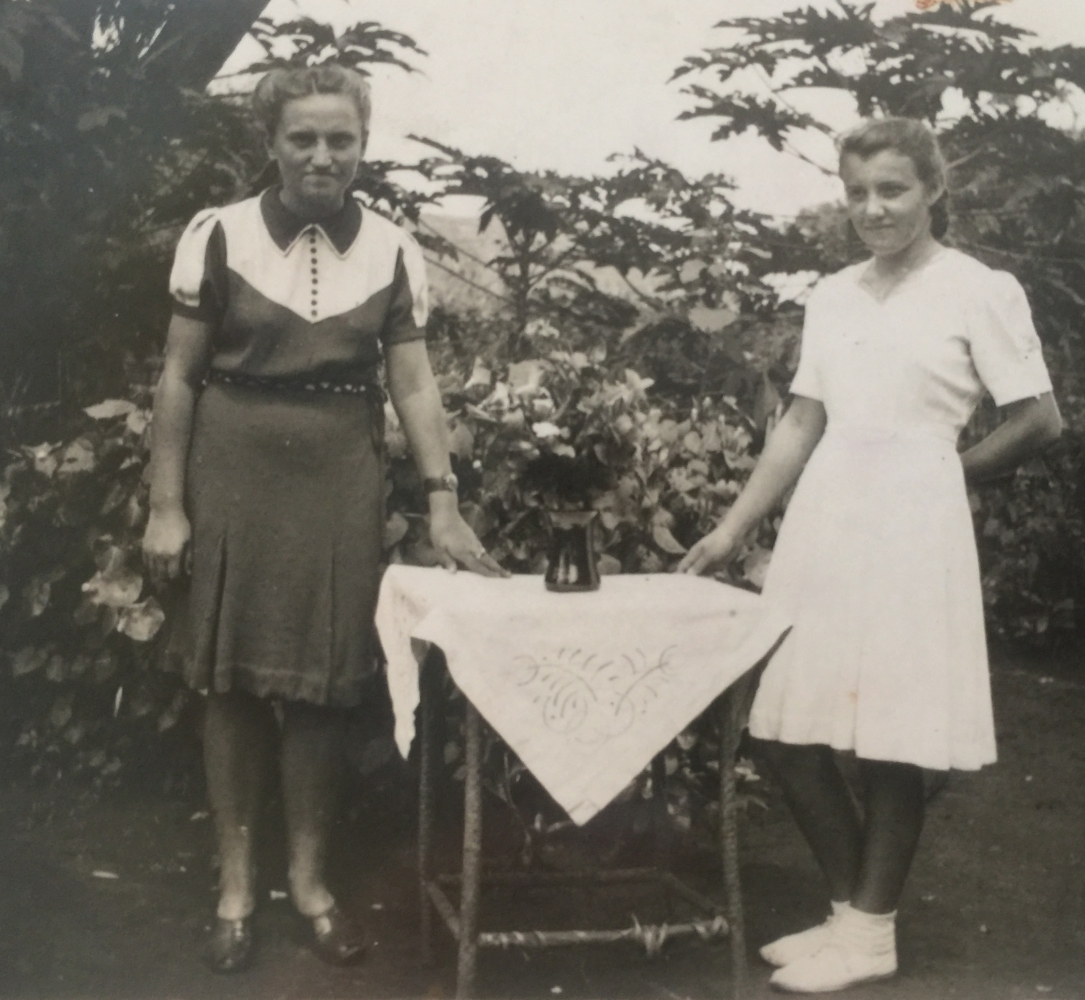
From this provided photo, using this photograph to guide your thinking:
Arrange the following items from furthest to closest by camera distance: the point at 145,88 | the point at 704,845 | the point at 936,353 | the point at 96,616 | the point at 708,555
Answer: the point at 704,845, the point at 96,616, the point at 145,88, the point at 708,555, the point at 936,353

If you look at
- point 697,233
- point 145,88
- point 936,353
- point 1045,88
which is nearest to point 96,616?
point 145,88

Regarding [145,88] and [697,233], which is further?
[697,233]

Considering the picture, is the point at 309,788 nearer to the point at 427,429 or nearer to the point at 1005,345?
the point at 427,429

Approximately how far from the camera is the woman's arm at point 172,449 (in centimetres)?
259

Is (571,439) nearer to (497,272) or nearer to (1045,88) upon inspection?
(497,272)

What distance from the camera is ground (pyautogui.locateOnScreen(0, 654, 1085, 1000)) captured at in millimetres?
2578

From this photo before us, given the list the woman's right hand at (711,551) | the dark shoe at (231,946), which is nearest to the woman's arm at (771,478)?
the woman's right hand at (711,551)

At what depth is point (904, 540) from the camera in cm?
252

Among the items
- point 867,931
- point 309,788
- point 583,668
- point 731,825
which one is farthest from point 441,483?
point 867,931

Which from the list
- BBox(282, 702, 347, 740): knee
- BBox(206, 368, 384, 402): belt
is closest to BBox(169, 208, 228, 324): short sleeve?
BBox(206, 368, 384, 402): belt

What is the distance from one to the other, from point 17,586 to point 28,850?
0.69m

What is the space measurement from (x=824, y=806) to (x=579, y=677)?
28.1 inches

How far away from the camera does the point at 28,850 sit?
315 cm

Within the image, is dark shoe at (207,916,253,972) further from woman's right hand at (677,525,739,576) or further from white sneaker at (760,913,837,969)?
woman's right hand at (677,525,739,576)
